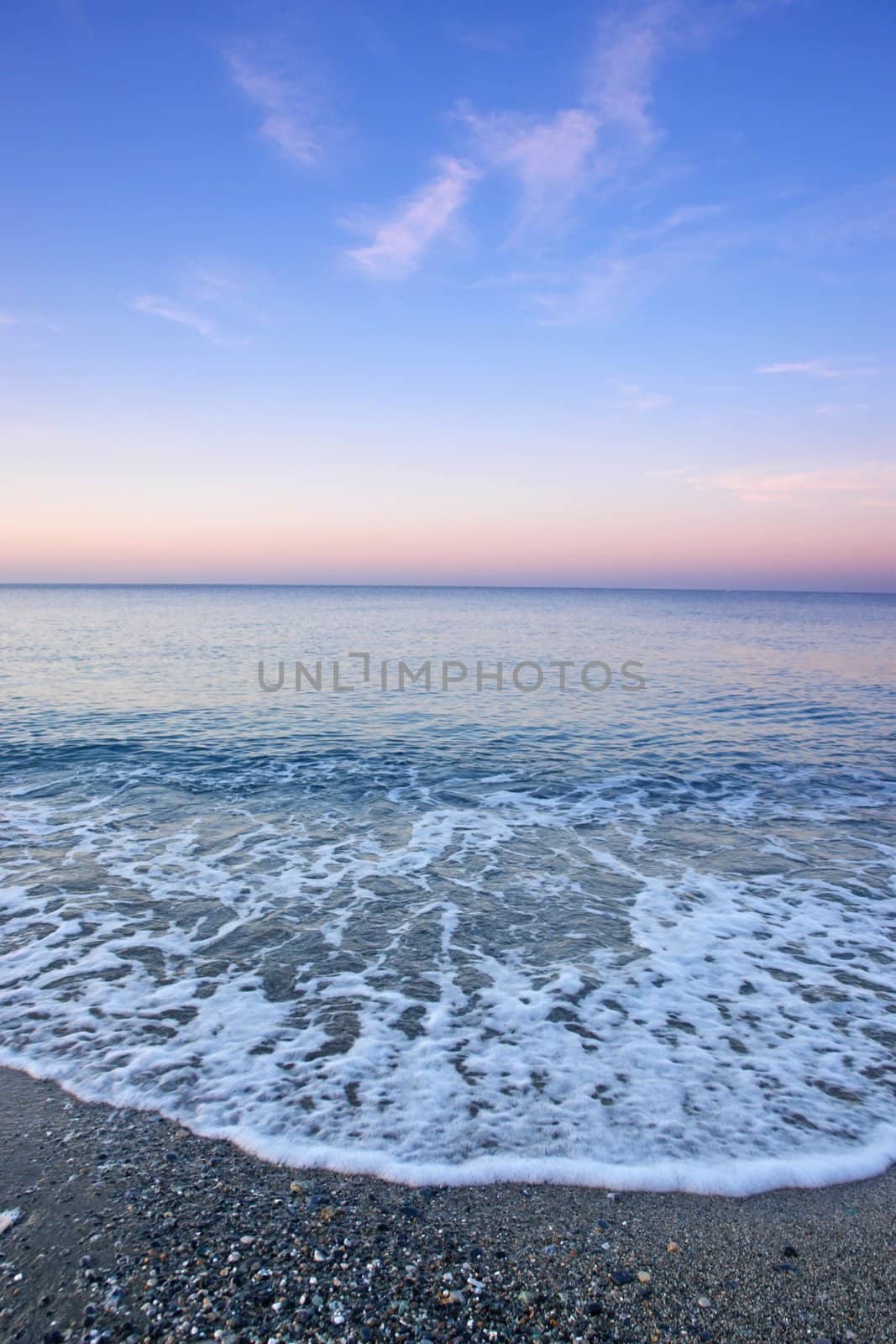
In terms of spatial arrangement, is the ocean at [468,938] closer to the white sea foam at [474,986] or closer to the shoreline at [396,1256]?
the white sea foam at [474,986]

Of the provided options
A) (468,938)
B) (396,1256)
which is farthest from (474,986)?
(396,1256)

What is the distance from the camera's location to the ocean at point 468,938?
5.42m

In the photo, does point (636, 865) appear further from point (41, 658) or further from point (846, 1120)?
point (41, 658)

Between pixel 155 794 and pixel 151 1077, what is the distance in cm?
965

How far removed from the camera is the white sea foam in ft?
17.3

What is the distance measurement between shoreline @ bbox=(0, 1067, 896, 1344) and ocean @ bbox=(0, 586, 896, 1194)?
0.30 m

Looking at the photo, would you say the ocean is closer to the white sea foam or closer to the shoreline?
the white sea foam

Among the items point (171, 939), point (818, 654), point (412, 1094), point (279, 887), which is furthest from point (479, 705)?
point (818, 654)

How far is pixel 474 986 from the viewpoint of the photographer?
7.58 metres

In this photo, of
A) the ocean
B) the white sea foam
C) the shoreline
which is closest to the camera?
the shoreline

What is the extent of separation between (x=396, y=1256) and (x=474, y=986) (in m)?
3.59

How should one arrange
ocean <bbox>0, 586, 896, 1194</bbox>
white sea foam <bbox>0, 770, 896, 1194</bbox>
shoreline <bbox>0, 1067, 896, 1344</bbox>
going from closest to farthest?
shoreline <bbox>0, 1067, 896, 1344</bbox>
white sea foam <bbox>0, 770, 896, 1194</bbox>
ocean <bbox>0, 586, 896, 1194</bbox>

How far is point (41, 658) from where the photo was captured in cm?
3581

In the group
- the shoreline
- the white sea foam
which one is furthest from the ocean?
the shoreline
